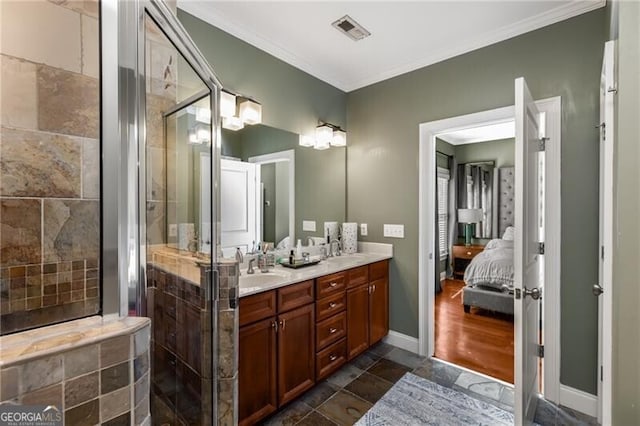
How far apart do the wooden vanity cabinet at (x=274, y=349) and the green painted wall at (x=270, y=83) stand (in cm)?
147

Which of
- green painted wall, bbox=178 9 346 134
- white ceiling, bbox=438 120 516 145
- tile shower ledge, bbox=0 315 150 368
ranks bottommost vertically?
tile shower ledge, bbox=0 315 150 368

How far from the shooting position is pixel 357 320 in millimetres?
2461

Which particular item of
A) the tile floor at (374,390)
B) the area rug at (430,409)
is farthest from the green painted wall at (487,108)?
the area rug at (430,409)

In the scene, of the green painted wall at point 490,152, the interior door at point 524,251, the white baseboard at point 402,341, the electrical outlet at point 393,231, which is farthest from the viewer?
the green painted wall at point 490,152

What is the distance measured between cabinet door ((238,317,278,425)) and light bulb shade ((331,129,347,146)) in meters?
1.89

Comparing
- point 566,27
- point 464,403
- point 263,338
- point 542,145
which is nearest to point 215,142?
point 263,338

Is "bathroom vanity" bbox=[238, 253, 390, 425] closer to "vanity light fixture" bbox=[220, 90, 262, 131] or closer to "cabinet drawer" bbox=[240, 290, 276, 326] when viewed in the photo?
"cabinet drawer" bbox=[240, 290, 276, 326]

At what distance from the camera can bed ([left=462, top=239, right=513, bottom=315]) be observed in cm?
334

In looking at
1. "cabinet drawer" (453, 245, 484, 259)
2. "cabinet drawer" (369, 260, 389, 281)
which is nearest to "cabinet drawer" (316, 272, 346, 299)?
"cabinet drawer" (369, 260, 389, 281)

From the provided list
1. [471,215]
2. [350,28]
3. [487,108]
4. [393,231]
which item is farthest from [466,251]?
[350,28]

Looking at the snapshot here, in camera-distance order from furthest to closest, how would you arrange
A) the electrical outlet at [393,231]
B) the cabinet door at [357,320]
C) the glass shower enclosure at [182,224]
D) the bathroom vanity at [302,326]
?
the electrical outlet at [393,231] → the cabinet door at [357,320] → the bathroom vanity at [302,326] → the glass shower enclosure at [182,224]

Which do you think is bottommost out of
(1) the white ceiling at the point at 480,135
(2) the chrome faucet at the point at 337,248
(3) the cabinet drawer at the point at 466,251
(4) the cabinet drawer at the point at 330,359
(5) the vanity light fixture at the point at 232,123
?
(4) the cabinet drawer at the point at 330,359

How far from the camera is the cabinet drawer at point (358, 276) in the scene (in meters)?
2.38

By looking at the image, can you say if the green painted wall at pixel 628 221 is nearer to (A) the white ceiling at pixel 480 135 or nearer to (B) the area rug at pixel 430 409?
(B) the area rug at pixel 430 409
